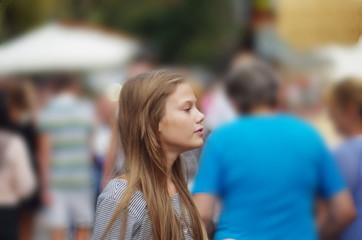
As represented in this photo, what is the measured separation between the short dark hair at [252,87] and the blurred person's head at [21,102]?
3.85 meters

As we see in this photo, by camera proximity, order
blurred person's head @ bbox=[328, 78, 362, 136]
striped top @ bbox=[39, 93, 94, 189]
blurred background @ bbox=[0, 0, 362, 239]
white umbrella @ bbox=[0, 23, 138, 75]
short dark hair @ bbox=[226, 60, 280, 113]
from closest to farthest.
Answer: short dark hair @ bbox=[226, 60, 280, 113]
blurred person's head @ bbox=[328, 78, 362, 136]
blurred background @ bbox=[0, 0, 362, 239]
striped top @ bbox=[39, 93, 94, 189]
white umbrella @ bbox=[0, 23, 138, 75]

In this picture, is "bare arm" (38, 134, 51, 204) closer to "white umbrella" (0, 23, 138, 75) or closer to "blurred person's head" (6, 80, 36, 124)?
"blurred person's head" (6, 80, 36, 124)

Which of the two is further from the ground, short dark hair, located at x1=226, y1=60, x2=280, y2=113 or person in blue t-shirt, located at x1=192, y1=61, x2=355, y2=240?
short dark hair, located at x1=226, y1=60, x2=280, y2=113

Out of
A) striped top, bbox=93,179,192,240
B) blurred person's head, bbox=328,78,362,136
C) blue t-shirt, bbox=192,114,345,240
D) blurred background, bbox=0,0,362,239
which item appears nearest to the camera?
striped top, bbox=93,179,192,240

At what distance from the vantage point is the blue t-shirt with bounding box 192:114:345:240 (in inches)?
150

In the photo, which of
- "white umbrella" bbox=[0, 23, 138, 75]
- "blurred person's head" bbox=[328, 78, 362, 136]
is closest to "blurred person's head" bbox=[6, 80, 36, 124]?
"blurred person's head" bbox=[328, 78, 362, 136]

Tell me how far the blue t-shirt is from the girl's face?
28.0 inches

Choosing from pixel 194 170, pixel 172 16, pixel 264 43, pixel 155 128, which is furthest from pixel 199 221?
pixel 172 16

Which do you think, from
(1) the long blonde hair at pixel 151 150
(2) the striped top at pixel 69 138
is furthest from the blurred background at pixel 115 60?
(1) the long blonde hair at pixel 151 150

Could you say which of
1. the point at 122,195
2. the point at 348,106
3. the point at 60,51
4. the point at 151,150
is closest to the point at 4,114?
the point at 348,106

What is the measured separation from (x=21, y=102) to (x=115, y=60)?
10.5m

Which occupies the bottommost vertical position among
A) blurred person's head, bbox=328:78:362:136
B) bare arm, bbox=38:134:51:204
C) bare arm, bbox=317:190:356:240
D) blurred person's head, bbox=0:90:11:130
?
bare arm, bbox=38:134:51:204

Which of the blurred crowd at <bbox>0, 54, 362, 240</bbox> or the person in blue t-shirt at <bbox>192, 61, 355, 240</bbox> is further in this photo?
the blurred crowd at <bbox>0, 54, 362, 240</bbox>

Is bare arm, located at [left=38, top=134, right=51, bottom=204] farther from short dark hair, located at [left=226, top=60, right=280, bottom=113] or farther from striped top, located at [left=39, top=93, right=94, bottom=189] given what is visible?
short dark hair, located at [left=226, top=60, right=280, bottom=113]
